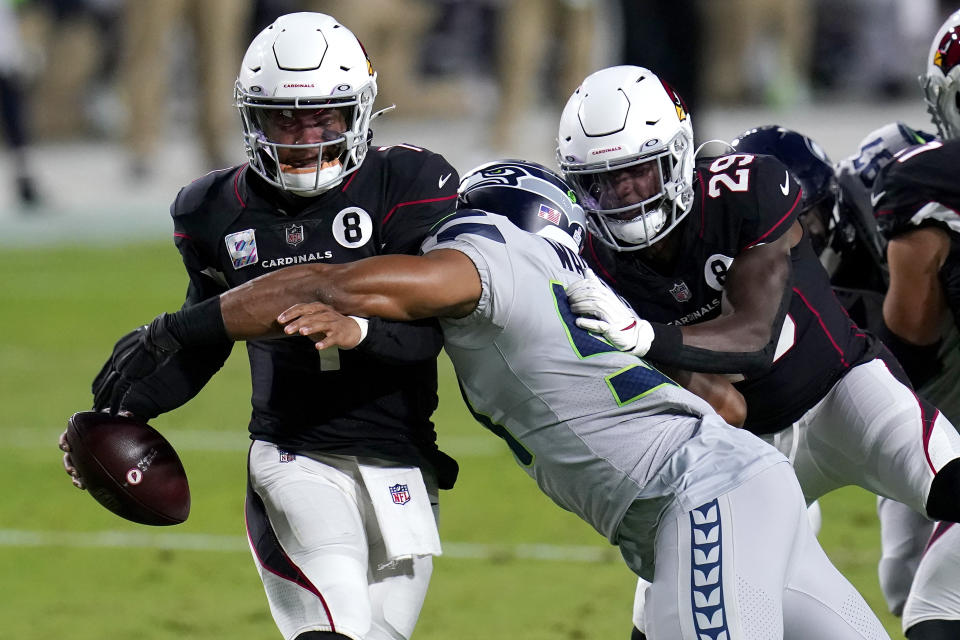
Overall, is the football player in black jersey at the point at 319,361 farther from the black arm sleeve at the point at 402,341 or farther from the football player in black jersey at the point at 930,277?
the football player in black jersey at the point at 930,277

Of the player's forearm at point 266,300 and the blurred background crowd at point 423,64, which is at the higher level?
the player's forearm at point 266,300

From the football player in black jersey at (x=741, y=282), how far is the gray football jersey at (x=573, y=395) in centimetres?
25

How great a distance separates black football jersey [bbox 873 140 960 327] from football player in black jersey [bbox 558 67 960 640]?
0.22 metres

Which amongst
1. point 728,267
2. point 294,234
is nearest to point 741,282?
point 728,267

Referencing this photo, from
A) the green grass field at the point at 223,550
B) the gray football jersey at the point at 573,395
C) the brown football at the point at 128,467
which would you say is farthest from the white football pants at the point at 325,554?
the green grass field at the point at 223,550

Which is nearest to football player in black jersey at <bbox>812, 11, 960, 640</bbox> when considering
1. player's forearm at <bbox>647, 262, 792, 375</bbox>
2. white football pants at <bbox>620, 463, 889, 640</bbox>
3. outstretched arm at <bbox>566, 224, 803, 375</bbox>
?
outstretched arm at <bbox>566, 224, 803, 375</bbox>

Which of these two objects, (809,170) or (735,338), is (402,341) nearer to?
(735,338)

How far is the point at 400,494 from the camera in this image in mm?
3332

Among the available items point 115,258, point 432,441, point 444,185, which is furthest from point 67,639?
point 115,258

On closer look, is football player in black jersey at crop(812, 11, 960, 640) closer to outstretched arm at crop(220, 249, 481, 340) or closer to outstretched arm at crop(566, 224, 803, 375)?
outstretched arm at crop(566, 224, 803, 375)

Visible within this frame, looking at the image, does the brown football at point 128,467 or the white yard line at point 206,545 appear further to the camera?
the white yard line at point 206,545

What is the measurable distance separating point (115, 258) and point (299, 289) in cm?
839

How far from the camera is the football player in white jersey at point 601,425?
2846mm

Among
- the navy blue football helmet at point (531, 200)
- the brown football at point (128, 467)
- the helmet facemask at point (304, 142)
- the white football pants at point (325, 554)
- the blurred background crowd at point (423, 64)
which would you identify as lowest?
the blurred background crowd at point (423, 64)
